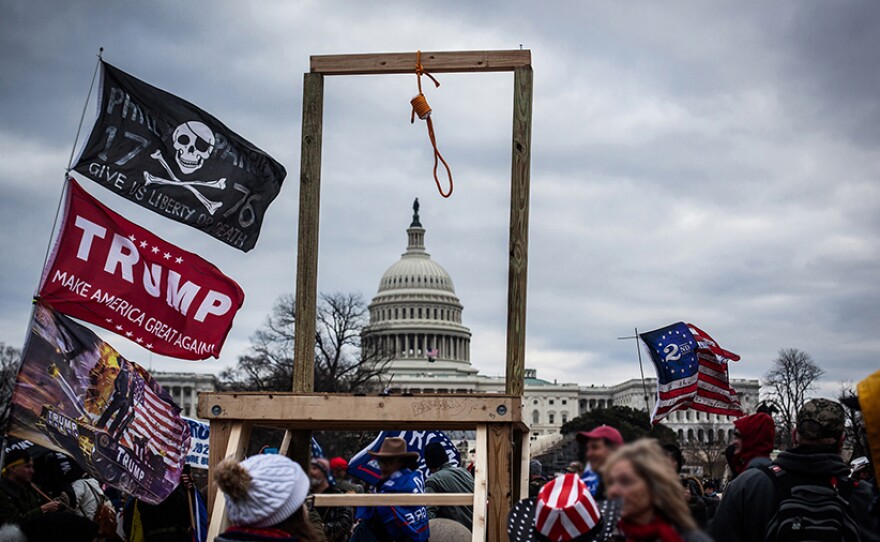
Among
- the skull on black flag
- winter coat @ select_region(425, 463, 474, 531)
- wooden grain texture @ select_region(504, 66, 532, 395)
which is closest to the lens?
wooden grain texture @ select_region(504, 66, 532, 395)

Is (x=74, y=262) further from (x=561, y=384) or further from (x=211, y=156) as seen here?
(x=561, y=384)

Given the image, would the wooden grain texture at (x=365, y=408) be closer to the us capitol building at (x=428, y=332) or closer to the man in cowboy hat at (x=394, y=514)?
the man in cowboy hat at (x=394, y=514)

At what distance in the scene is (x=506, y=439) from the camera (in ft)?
20.6

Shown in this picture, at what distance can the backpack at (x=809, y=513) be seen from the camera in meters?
5.16

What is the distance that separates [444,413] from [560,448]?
9127cm

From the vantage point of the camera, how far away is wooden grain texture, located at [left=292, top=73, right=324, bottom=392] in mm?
7016

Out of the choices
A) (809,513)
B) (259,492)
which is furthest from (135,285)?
(809,513)

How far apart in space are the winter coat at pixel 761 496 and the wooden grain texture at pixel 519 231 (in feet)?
5.21

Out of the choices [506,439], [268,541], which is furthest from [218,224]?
[268,541]

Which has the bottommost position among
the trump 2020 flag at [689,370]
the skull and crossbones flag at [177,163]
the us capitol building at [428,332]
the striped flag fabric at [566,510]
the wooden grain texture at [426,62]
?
the striped flag fabric at [566,510]

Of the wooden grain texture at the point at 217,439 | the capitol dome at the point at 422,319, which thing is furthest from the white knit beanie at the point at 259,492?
the capitol dome at the point at 422,319

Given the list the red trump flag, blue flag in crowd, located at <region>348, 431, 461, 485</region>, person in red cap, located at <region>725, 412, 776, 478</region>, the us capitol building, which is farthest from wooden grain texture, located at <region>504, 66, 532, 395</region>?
the us capitol building

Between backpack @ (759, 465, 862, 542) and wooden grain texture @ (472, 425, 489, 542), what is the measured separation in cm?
144

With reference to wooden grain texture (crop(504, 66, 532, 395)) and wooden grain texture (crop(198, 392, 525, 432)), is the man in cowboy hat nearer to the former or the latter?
wooden grain texture (crop(198, 392, 525, 432))
